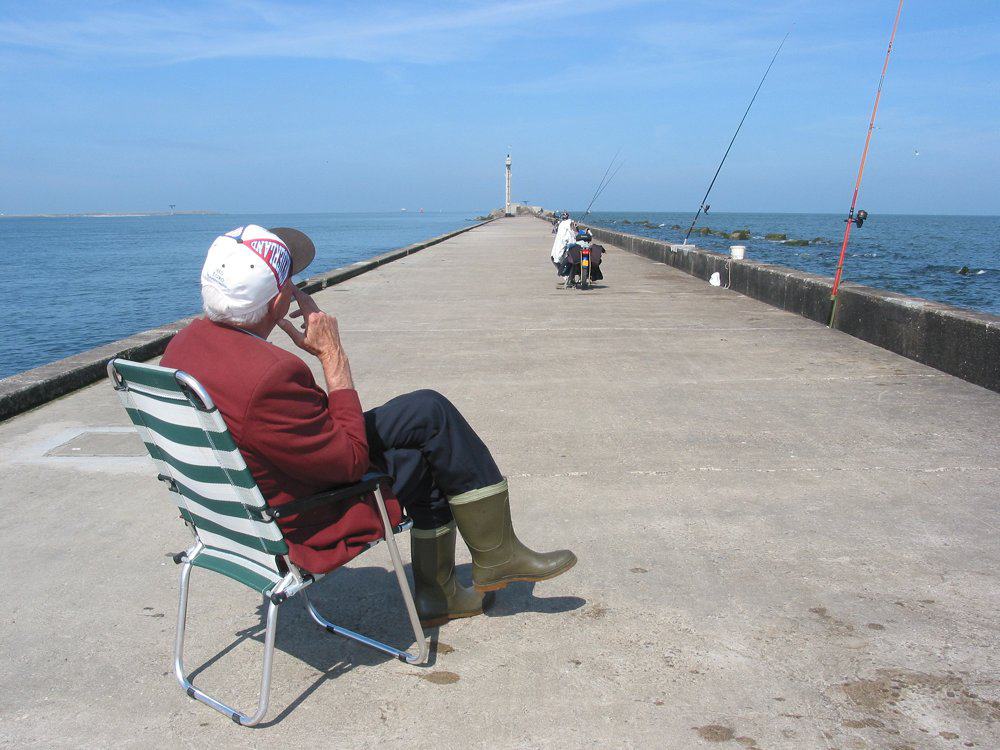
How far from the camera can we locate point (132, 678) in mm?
2615

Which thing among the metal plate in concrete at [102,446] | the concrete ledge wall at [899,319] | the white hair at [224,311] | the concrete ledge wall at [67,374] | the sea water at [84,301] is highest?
the white hair at [224,311]

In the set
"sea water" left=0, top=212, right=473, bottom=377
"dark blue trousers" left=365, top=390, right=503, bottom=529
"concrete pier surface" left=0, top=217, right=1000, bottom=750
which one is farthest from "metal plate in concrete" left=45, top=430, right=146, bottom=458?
"sea water" left=0, top=212, right=473, bottom=377

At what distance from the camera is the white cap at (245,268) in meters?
2.31

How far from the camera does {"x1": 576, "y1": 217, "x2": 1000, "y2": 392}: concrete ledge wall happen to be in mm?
6176

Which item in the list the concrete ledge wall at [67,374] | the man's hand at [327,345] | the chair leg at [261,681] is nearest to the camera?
the chair leg at [261,681]

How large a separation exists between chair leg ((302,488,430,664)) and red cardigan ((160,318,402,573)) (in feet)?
0.19

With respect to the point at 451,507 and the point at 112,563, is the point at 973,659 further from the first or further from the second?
the point at 112,563

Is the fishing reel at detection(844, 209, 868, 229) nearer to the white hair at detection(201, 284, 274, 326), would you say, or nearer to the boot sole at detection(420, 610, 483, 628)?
the boot sole at detection(420, 610, 483, 628)

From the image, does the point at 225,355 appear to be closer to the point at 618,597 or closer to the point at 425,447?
the point at 425,447

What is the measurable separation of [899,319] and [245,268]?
652 centimetres

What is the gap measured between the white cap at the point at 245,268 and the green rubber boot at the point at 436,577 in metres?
1.02

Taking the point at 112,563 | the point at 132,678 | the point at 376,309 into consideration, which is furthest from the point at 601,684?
the point at 376,309

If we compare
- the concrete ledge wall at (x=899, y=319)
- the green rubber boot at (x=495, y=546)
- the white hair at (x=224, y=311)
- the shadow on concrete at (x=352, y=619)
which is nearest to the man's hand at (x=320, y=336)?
the white hair at (x=224, y=311)

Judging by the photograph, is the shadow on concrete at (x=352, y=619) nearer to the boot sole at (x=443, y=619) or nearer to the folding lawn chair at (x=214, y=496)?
the boot sole at (x=443, y=619)
